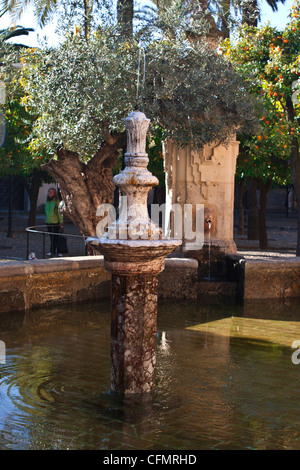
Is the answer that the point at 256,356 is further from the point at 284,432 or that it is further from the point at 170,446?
the point at 170,446

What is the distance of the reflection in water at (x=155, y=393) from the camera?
3875 mm

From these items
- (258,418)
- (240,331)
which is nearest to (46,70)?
(240,331)

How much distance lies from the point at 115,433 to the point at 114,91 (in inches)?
263

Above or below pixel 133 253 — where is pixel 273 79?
above

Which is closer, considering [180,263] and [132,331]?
[132,331]

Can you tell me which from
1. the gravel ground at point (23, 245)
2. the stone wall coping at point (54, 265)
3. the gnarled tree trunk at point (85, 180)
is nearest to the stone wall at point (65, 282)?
the stone wall coping at point (54, 265)

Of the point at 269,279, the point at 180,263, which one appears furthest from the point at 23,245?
the point at 269,279

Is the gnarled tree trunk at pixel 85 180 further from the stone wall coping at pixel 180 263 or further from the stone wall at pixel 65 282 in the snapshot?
the stone wall at pixel 65 282

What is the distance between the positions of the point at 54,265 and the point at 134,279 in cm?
342

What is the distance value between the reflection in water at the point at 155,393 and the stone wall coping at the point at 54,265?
1.65ft

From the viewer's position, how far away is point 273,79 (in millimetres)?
12867

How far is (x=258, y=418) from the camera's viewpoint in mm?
4270

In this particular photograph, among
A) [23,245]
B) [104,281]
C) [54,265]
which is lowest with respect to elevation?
[104,281]

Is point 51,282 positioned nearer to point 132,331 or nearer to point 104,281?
point 104,281
